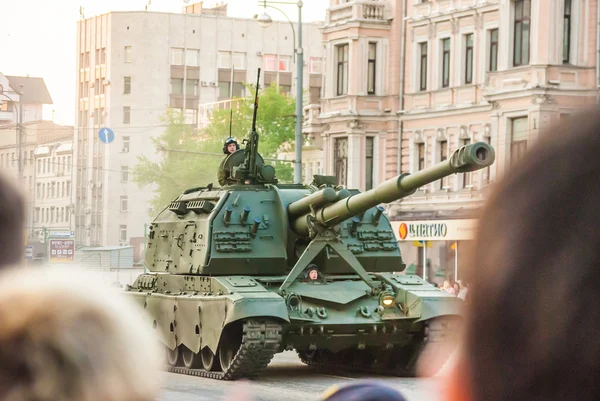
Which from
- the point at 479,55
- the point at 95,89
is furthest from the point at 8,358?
the point at 95,89

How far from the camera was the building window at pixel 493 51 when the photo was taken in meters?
37.0

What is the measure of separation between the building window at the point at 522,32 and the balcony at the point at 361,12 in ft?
24.7

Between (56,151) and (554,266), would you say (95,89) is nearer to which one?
(56,151)

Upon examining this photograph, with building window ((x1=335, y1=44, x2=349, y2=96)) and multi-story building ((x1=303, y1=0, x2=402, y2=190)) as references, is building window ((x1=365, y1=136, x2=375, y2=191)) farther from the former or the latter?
building window ((x1=335, y1=44, x2=349, y2=96))

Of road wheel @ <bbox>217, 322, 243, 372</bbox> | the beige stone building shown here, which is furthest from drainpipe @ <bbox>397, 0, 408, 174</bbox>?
road wheel @ <bbox>217, 322, 243, 372</bbox>

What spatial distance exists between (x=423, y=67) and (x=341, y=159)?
155 inches

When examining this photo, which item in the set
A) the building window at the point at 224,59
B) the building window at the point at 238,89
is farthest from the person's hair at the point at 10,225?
the building window at the point at 224,59

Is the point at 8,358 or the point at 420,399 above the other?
the point at 8,358

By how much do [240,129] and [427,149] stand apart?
16.3 metres

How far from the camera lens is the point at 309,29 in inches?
3546

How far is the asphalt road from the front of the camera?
1514 centimetres

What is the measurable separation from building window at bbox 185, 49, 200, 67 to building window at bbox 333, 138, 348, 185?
145 ft

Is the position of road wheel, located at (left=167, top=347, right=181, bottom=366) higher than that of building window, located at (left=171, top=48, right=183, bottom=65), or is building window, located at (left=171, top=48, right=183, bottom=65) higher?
building window, located at (left=171, top=48, right=183, bottom=65)

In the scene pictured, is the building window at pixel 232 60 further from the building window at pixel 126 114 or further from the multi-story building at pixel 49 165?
the multi-story building at pixel 49 165
